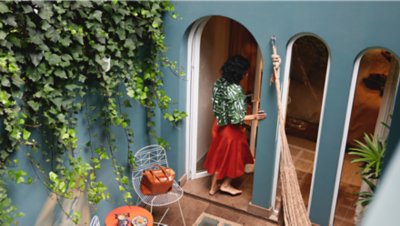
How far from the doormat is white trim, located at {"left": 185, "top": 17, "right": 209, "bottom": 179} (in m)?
0.72

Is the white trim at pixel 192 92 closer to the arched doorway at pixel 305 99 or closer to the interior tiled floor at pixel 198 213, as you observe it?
the interior tiled floor at pixel 198 213

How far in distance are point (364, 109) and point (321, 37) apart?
2016 millimetres

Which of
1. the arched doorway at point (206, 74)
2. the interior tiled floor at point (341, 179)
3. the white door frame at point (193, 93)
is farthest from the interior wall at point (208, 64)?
the interior tiled floor at point (341, 179)

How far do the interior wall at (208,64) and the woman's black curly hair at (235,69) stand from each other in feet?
2.23

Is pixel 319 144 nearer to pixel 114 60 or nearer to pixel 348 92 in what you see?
pixel 348 92

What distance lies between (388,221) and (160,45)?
3.93 m

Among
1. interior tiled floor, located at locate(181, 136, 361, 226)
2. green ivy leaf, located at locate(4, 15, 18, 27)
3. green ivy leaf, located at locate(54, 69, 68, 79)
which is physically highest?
green ivy leaf, located at locate(4, 15, 18, 27)

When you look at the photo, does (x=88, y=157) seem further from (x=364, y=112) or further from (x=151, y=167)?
(x=364, y=112)

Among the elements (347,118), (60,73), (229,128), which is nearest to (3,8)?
(60,73)

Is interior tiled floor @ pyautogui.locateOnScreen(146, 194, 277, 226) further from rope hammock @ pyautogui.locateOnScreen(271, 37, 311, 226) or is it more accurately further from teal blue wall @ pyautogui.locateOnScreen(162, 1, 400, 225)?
rope hammock @ pyautogui.locateOnScreen(271, 37, 311, 226)

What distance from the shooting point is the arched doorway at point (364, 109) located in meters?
3.79

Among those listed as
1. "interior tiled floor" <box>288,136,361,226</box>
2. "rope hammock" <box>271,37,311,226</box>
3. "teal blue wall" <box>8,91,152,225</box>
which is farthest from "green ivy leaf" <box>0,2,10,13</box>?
"interior tiled floor" <box>288,136,361,226</box>

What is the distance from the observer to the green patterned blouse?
4266mm

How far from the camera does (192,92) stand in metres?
4.69
